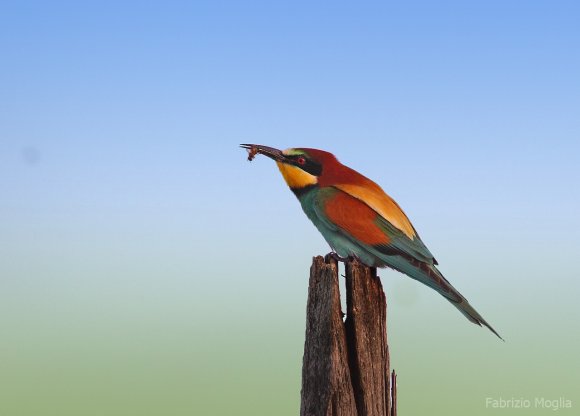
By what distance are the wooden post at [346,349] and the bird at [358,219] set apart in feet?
2.92

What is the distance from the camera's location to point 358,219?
4793 mm

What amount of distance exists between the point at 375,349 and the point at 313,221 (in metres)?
1.50

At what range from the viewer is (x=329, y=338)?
12.1 ft

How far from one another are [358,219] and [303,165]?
606mm

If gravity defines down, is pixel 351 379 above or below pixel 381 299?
below

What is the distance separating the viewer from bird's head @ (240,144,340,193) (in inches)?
195

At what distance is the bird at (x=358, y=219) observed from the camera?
4.73 m

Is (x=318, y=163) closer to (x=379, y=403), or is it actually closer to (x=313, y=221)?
(x=313, y=221)

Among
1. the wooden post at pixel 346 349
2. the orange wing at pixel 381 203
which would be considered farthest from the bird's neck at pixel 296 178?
the wooden post at pixel 346 349

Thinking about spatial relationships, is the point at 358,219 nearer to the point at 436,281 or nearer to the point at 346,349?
Result: the point at 436,281

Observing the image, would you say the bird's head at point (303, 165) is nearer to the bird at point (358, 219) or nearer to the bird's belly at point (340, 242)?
the bird at point (358, 219)

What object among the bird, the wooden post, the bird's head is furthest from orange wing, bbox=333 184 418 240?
the wooden post

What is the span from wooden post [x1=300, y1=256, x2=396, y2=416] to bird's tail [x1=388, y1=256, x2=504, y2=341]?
870 mm

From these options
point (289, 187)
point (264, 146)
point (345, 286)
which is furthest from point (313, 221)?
point (345, 286)
